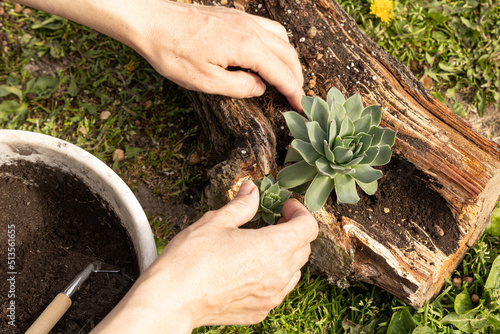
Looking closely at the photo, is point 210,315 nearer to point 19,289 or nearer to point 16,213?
point 19,289

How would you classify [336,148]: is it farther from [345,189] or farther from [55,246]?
[55,246]

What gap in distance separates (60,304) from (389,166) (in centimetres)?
171

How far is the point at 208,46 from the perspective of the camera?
1831 millimetres

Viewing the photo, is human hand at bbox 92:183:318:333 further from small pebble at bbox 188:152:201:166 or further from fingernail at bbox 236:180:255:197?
small pebble at bbox 188:152:201:166

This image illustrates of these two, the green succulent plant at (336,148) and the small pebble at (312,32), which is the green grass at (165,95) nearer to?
the green succulent plant at (336,148)

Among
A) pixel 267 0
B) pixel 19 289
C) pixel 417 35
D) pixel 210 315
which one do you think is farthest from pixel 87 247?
pixel 417 35

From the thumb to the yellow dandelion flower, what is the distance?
1.96 m

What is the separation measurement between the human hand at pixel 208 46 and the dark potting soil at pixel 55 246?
72cm

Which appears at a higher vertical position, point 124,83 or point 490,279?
point 490,279

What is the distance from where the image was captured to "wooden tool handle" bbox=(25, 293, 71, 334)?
5.18 feet

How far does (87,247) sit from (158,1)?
1.21 meters

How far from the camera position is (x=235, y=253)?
1508mm

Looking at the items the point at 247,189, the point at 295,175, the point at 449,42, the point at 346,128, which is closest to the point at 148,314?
the point at 247,189

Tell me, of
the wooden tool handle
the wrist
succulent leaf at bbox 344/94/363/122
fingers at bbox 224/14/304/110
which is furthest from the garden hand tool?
succulent leaf at bbox 344/94/363/122
